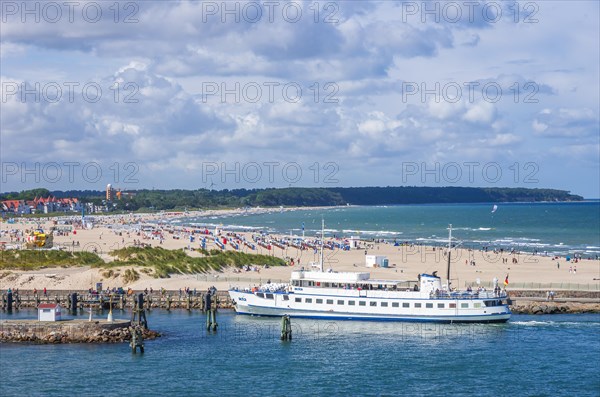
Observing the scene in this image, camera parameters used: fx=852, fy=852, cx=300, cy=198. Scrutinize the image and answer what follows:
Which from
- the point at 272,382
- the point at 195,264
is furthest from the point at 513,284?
the point at 272,382

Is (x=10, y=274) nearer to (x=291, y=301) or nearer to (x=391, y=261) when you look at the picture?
(x=291, y=301)

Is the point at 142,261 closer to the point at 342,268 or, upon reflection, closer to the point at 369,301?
the point at 342,268

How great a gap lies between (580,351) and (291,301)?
23.2m

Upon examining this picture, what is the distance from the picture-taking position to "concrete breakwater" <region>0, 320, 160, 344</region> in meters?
56.1

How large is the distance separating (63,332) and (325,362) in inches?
690

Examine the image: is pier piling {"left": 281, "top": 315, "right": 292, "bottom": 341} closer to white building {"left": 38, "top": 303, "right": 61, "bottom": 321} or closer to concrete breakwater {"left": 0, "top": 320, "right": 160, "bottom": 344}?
concrete breakwater {"left": 0, "top": 320, "right": 160, "bottom": 344}

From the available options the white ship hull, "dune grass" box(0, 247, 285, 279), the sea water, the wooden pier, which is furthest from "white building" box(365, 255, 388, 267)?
the sea water

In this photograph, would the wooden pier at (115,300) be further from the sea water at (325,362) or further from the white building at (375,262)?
the white building at (375,262)

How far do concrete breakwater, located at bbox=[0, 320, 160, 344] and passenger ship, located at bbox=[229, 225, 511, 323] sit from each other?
15202 millimetres

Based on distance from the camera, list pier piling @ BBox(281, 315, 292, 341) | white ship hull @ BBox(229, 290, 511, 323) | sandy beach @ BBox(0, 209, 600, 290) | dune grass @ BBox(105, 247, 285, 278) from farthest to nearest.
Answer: dune grass @ BBox(105, 247, 285, 278) < sandy beach @ BBox(0, 209, 600, 290) < white ship hull @ BBox(229, 290, 511, 323) < pier piling @ BBox(281, 315, 292, 341)

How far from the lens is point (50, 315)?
58.2 meters

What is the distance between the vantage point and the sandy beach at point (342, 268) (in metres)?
78.7

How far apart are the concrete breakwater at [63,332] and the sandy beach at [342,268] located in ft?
65.1

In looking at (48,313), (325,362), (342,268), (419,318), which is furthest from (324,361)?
(342,268)
